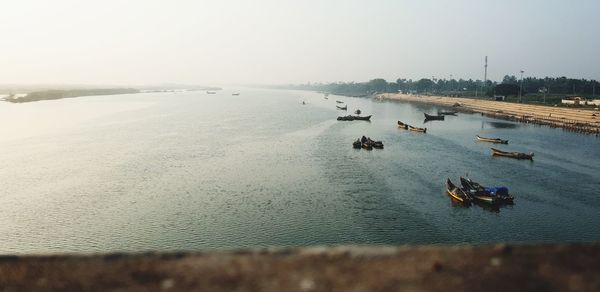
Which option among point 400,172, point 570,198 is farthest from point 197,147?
point 570,198

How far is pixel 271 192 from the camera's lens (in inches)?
1452

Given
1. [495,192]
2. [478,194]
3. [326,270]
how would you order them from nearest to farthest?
[326,270] → [495,192] → [478,194]

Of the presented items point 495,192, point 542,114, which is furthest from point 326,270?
point 542,114

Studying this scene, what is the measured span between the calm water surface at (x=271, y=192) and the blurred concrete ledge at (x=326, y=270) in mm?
20683

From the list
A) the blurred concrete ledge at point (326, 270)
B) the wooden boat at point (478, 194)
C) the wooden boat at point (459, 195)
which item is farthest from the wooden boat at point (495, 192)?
the blurred concrete ledge at point (326, 270)

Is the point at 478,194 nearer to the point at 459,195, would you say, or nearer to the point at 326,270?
the point at 459,195

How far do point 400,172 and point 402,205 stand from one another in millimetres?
12584

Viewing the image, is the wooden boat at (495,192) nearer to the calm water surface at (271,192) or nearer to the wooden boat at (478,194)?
the wooden boat at (478,194)

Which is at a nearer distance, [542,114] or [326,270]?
[326,270]

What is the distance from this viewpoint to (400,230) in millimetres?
27688

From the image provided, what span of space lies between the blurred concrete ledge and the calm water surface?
20683 mm

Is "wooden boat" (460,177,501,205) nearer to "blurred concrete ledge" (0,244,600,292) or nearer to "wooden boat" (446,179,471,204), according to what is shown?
"wooden boat" (446,179,471,204)

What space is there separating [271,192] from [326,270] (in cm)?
3239

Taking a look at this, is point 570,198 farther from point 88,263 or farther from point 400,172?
point 88,263
